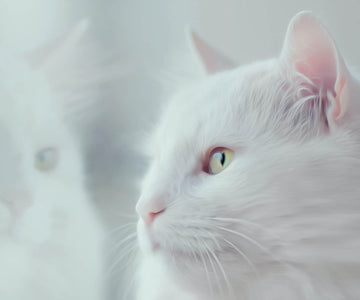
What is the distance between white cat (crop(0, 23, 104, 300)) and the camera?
3.20 feet

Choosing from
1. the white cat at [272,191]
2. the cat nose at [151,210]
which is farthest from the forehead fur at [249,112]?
the cat nose at [151,210]

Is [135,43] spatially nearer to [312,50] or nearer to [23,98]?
[23,98]

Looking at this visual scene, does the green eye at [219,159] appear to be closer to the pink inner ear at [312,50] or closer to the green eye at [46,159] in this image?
the pink inner ear at [312,50]

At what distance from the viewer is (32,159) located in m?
1.03

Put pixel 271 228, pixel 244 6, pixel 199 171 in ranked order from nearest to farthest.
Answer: pixel 271 228 → pixel 199 171 → pixel 244 6

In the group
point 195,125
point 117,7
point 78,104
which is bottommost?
point 195,125

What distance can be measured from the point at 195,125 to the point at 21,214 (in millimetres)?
425

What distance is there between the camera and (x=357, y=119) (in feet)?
2.28

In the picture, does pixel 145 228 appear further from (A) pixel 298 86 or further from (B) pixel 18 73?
(B) pixel 18 73

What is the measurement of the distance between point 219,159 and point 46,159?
48 cm

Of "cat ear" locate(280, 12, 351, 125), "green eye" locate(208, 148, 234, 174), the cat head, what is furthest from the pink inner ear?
the cat head

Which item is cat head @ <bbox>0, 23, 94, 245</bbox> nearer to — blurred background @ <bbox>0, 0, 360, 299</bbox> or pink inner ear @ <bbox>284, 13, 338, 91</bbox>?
blurred background @ <bbox>0, 0, 360, 299</bbox>

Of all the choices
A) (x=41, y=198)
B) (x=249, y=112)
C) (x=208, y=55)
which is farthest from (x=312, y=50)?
(x=41, y=198)

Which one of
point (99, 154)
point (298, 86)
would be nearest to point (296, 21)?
point (298, 86)
